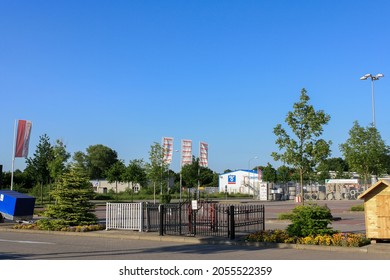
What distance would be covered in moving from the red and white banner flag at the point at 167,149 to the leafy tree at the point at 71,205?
28.0m

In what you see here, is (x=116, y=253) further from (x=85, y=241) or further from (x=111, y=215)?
(x=111, y=215)

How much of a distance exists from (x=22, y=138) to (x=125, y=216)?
19152 millimetres

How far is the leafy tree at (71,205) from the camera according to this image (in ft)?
64.4

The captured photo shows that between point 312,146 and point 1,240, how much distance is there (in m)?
15.7

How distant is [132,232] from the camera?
697 inches

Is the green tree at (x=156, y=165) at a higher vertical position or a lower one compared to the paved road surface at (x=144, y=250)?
higher

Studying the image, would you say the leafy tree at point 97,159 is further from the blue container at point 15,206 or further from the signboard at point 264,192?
the blue container at point 15,206

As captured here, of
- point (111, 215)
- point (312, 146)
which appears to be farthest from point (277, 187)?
point (111, 215)

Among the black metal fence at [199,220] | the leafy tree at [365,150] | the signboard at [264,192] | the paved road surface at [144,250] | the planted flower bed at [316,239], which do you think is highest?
the leafy tree at [365,150]

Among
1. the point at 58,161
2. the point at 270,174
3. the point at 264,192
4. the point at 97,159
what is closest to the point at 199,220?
the point at 58,161

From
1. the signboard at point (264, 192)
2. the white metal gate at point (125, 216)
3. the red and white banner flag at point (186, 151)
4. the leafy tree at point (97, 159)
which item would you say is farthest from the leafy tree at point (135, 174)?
the leafy tree at point (97, 159)

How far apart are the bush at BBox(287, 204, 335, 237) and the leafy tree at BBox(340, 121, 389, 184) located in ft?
72.9

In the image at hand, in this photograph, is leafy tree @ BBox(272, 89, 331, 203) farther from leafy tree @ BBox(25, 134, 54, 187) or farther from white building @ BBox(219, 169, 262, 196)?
white building @ BBox(219, 169, 262, 196)

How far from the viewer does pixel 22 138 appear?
34344 millimetres
